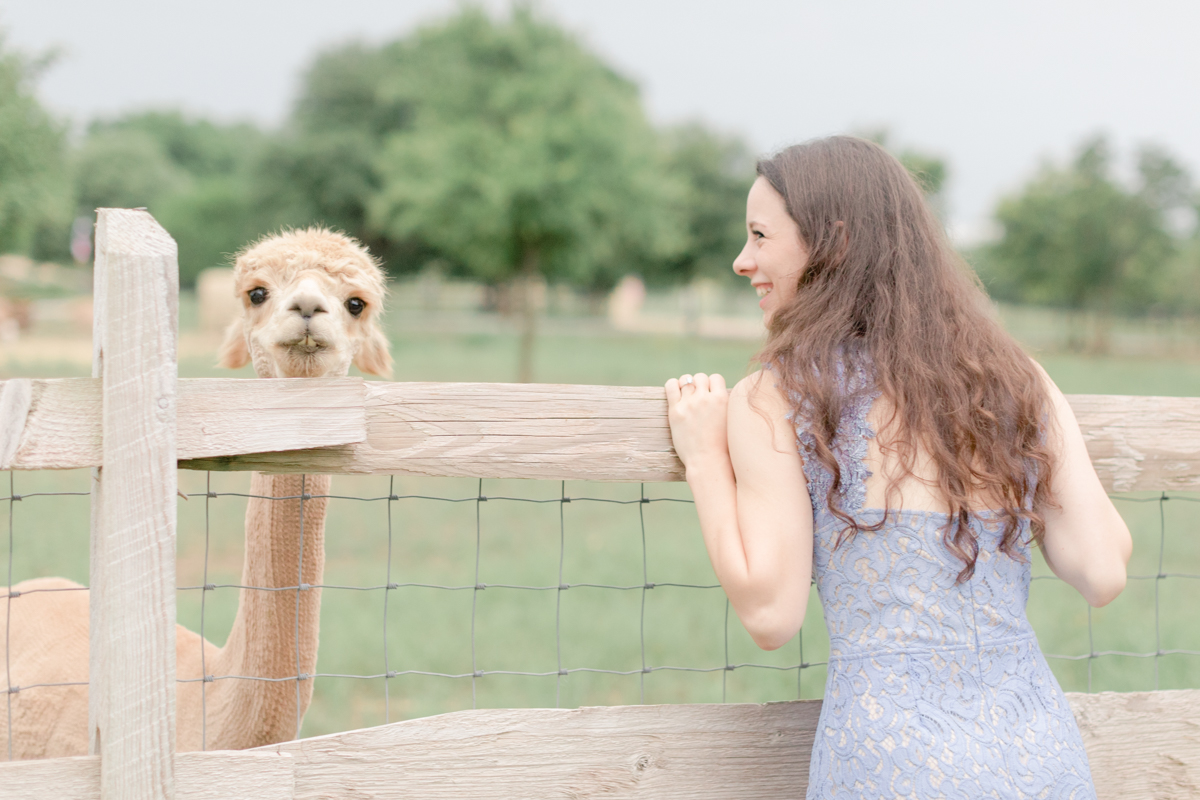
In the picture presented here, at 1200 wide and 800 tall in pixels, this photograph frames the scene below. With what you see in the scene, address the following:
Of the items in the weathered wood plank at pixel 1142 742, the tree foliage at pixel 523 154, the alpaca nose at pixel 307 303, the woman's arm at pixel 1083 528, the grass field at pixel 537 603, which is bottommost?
the grass field at pixel 537 603

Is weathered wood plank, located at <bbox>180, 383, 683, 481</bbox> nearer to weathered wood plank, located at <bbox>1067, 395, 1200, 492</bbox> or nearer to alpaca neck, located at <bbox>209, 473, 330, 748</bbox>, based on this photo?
alpaca neck, located at <bbox>209, 473, 330, 748</bbox>

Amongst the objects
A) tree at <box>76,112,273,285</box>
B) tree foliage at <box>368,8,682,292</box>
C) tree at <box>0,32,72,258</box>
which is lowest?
tree at <box>0,32,72,258</box>

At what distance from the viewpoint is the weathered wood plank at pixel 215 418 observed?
154 cm

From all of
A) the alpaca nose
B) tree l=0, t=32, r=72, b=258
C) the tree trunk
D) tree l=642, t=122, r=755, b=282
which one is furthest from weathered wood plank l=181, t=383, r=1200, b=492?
tree l=642, t=122, r=755, b=282

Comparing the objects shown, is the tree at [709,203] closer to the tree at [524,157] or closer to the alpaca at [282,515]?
the tree at [524,157]

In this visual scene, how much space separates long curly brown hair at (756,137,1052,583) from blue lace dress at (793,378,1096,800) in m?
0.04

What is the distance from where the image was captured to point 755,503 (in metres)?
1.66

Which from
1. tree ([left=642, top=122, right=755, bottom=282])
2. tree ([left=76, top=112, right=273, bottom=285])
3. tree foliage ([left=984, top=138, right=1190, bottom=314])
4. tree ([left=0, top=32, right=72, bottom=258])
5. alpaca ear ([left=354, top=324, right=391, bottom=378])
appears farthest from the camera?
tree ([left=642, top=122, right=755, bottom=282])

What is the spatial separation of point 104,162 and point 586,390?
53.3m

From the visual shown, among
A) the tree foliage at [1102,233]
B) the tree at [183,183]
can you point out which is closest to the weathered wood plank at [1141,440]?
the tree at [183,183]

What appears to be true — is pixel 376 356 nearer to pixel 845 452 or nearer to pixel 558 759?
pixel 558 759

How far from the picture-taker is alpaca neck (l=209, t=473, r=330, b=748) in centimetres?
217

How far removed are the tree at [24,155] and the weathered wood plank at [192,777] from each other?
5.89m

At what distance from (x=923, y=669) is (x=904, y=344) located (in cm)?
58
